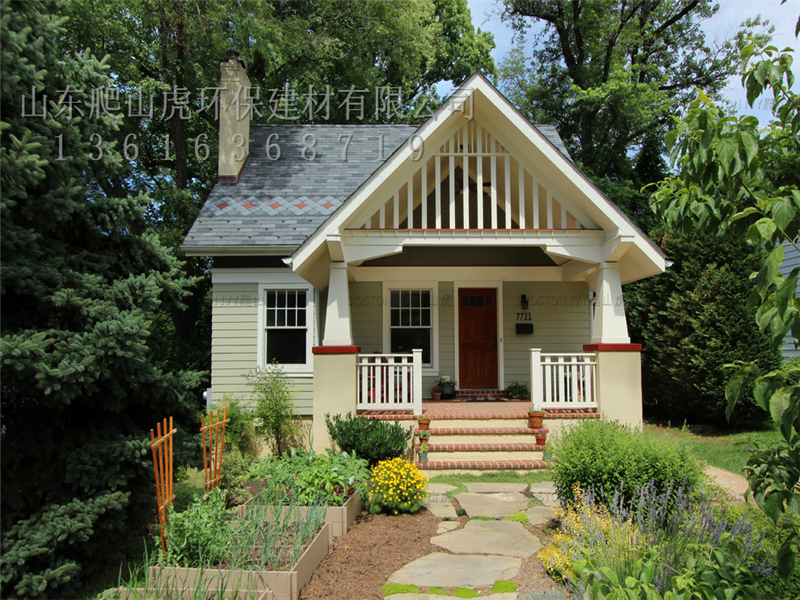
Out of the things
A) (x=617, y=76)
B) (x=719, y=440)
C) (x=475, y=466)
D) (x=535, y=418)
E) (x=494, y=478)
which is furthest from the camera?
(x=617, y=76)

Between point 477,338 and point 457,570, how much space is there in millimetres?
7586

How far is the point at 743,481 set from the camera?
7.96 metres

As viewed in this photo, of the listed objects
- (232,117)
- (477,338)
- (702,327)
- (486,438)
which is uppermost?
(232,117)

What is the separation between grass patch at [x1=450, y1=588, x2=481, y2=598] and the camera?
173 inches

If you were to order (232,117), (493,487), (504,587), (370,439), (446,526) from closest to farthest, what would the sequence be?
(504,587) < (446,526) < (370,439) < (493,487) < (232,117)

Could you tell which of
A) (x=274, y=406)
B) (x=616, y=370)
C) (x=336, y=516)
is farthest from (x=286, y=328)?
(x=616, y=370)

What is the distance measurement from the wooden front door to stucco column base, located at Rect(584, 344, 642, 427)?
3253 millimetres

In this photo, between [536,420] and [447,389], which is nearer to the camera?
[536,420]

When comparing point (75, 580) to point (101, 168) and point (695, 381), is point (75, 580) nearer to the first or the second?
point (101, 168)

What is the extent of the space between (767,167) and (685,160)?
0.38 m

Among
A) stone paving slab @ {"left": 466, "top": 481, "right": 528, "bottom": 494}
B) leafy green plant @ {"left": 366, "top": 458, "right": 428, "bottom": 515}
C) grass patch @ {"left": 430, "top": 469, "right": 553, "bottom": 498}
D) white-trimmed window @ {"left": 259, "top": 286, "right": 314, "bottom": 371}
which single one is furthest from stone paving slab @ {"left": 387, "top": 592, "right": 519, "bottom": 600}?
white-trimmed window @ {"left": 259, "top": 286, "right": 314, "bottom": 371}

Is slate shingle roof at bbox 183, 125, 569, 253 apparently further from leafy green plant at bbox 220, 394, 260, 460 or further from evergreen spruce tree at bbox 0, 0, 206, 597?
evergreen spruce tree at bbox 0, 0, 206, 597

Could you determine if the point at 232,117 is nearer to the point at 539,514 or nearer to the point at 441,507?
the point at 441,507

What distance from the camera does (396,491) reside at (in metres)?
6.59
